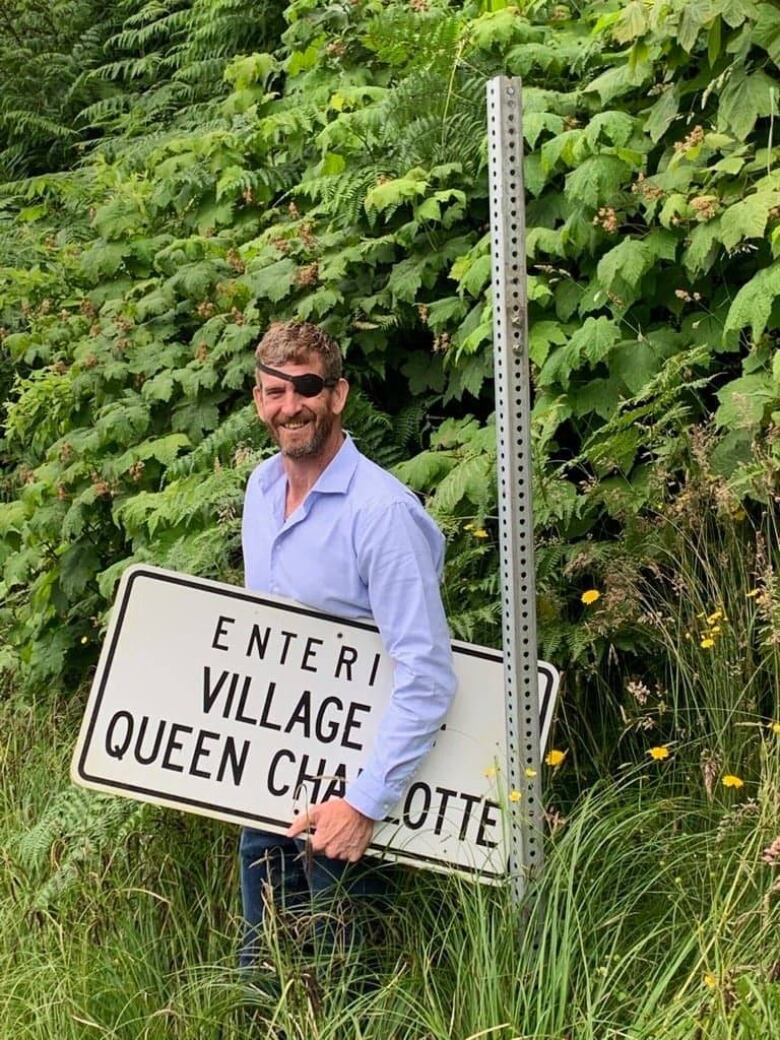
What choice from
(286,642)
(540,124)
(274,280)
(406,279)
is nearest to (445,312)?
(406,279)

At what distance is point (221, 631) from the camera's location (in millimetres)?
2711

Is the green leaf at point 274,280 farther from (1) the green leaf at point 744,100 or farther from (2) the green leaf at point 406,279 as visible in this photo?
(1) the green leaf at point 744,100

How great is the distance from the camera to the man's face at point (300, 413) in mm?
2680

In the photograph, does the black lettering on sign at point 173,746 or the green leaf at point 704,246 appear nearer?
the black lettering on sign at point 173,746

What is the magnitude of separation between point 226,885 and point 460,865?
2.94ft

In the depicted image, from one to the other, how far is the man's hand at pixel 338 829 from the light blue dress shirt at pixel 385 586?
1.1 inches

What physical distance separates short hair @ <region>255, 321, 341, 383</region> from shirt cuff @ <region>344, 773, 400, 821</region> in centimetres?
87

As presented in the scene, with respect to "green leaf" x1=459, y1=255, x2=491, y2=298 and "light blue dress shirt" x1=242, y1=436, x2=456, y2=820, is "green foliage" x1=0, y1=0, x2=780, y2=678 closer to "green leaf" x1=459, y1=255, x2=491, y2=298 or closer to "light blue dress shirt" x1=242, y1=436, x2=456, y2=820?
"green leaf" x1=459, y1=255, x2=491, y2=298

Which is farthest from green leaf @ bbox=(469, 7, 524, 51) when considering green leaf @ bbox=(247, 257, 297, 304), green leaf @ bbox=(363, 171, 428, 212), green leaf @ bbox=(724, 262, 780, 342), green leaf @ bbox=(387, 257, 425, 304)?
green leaf @ bbox=(724, 262, 780, 342)

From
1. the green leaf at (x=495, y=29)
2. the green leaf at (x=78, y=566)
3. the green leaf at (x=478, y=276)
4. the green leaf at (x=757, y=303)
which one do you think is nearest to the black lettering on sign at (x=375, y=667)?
the green leaf at (x=757, y=303)

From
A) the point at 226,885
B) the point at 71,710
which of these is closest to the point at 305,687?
the point at 226,885

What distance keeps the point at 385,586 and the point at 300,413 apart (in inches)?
17.3

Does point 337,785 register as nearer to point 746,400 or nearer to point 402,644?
point 402,644

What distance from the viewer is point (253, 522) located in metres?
2.84
